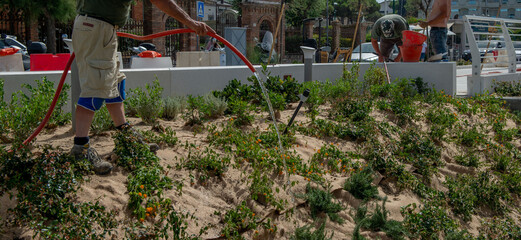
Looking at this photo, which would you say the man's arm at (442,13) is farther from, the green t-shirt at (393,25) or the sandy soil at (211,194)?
the sandy soil at (211,194)

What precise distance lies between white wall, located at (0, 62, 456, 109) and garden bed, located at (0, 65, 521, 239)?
39 cm

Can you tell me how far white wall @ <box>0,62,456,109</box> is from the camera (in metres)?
5.36

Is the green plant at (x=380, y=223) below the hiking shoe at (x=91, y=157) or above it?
below

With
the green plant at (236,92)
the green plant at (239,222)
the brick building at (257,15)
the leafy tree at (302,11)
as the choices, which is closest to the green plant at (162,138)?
the green plant at (239,222)

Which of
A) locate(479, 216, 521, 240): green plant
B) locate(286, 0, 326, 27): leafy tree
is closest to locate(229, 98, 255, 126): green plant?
locate(479, 216, 521, 240): green plant

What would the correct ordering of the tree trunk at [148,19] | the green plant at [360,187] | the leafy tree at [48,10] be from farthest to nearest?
the tree trunk at [148,19]
the leafy tree at [48,10]
the green plant at [360,187]

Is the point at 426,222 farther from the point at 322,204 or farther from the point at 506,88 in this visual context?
the point at 506,88

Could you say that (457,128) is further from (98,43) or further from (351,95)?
(98,43)

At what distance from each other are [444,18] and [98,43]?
23.6ft

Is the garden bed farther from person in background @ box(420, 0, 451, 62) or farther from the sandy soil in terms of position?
person in background @ box(420, 0, 451, 62)

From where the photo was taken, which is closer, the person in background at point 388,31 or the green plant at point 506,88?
the green plant at point 506,88

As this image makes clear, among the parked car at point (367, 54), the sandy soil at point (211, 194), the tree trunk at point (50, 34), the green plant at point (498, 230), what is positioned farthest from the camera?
the parked car at point (367, 54)

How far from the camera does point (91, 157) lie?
3.82 metres

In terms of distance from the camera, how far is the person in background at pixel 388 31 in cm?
1002
